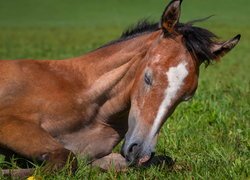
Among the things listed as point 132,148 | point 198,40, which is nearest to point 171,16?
point 198,40

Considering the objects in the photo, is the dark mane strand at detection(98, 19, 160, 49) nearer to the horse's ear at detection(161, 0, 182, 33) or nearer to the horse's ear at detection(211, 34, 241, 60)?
the horse's ear at detection(161, 0, 182, 33)

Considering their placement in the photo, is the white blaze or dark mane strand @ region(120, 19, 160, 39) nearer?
the white blaze

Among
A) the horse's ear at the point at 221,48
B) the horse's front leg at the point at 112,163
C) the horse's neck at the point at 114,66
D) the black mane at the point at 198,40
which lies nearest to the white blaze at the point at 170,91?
the black mane at the point at 198,40

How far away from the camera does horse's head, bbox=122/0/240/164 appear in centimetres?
608

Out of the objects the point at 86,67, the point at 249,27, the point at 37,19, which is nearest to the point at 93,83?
the point at 86,67

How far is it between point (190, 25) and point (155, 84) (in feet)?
2.70

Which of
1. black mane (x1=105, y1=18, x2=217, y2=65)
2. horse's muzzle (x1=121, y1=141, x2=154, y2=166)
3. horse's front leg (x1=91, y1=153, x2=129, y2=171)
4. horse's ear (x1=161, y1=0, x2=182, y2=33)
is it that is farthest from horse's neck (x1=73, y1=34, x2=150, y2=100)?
horse's muzzle (x1=121, y1=141, x2=154, y2=166)

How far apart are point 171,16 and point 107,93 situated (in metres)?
1.20

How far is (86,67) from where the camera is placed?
23.6 ft

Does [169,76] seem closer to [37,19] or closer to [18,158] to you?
[18,158]

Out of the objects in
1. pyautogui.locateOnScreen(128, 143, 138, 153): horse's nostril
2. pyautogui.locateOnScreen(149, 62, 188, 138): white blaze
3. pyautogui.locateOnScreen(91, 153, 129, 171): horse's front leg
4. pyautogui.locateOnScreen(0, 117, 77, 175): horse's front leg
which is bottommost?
pyautogui.locateOnScreen(91, 153, 129, 171): horse's front leg

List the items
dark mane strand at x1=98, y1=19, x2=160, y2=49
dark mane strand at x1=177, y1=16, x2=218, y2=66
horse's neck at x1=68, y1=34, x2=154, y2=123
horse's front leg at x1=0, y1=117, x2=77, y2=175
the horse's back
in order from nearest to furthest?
horse's front leg at x1=0, y1=117, x2=77, y2=175 < dark mane strand at x1=177, y1=16, x2=218, y2=66 < the horse's back < horse's neck at x1=68, y1=34, x2=154, y2=123 < dark mane strand at x1=98, y1=19, x2=160, y2=49

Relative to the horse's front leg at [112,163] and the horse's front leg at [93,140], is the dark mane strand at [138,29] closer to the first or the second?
the horse's front leg at [93,140]

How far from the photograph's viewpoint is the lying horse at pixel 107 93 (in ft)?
20.2
